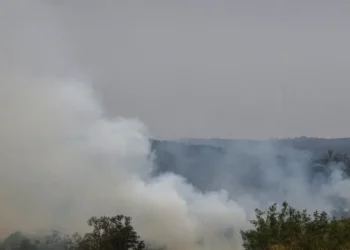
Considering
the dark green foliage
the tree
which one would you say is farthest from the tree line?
the tree

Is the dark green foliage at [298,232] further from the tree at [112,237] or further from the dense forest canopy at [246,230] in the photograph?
the tree at [112,237]

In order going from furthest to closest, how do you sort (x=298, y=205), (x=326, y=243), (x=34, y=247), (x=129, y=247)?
(x=298, y=205), (x=34, y=247), (x=129, y=247), (x=326, y=243)

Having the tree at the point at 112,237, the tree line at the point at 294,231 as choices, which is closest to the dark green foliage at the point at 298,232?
the tree line at the point at 294,231

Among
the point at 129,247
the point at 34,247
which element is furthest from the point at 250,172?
the point at 129,247

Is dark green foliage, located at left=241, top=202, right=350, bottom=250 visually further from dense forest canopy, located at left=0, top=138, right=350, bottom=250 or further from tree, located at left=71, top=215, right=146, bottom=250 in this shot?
tree, located at left=71, top=215, right=146, bottom=250

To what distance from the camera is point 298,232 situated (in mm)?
31797

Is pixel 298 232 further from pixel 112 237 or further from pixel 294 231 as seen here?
pixel 112 237

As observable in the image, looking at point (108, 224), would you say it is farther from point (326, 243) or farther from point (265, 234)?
point (326, 243)

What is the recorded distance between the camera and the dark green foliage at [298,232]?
2712 centimetres

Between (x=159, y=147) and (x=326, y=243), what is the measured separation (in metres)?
161

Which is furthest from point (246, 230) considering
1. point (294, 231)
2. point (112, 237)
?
point (112, 237)

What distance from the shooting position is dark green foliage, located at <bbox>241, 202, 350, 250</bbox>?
27.1 m

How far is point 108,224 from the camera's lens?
76625 millimetres

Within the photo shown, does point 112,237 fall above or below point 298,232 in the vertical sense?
above
